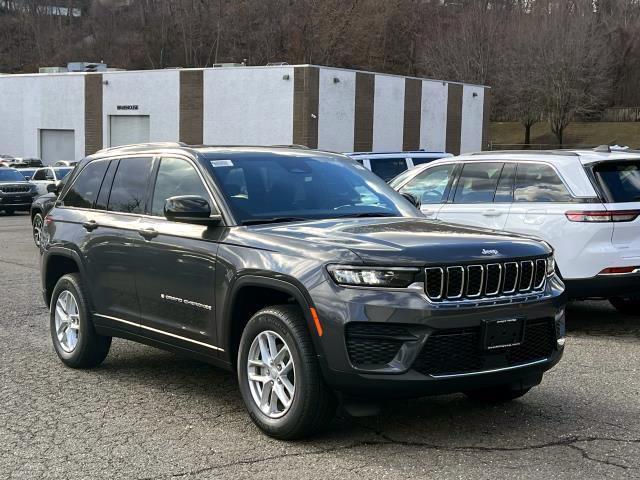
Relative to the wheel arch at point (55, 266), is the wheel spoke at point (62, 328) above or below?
below

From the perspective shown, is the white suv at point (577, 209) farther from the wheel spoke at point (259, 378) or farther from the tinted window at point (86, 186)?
the wheel spoke at point (259, 378)

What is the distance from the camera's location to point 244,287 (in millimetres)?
5590

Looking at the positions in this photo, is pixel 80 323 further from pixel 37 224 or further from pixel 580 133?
pixel 580 133

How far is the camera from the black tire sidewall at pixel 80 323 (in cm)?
718

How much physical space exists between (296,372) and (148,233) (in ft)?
6.18

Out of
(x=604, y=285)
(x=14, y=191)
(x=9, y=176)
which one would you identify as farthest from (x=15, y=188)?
(x=604, y=285)

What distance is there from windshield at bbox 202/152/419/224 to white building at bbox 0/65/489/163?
33.6 m

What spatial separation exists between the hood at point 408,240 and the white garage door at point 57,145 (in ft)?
152

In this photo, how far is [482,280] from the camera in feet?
16.9

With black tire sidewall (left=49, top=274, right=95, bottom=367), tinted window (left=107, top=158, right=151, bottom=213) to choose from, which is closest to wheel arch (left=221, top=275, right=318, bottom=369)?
tinted window (left=107, top=158, right=151, bottom=213)

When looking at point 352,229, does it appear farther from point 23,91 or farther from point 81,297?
point 23,91

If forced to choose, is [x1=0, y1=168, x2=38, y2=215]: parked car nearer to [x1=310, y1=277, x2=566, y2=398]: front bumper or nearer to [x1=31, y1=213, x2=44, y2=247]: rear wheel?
[x1=31, y1=213, x2=44, y2=247]: rear wheel

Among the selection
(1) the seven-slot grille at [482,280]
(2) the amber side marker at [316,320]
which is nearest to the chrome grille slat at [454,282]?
(1) the seven-slot grille at [482,280]

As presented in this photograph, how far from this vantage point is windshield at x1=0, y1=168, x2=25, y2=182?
100 ft
